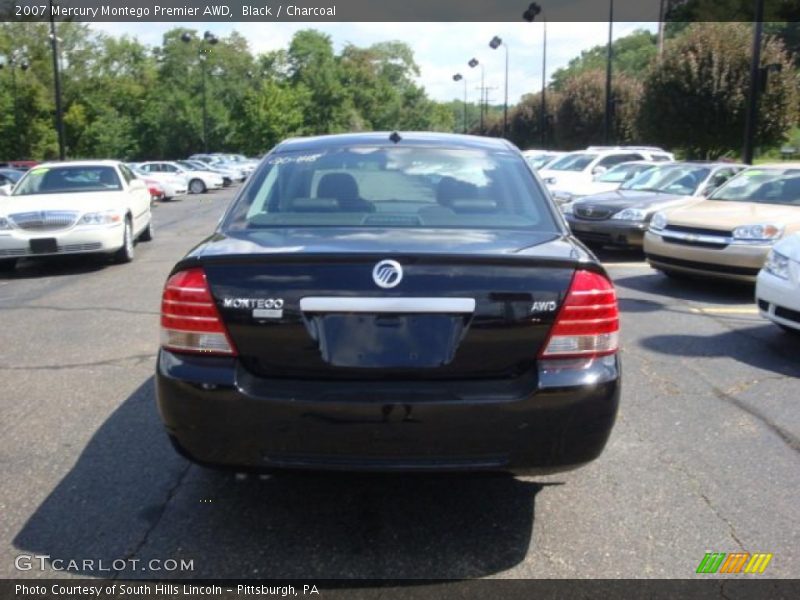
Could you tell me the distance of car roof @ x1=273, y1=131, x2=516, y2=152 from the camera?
431cm

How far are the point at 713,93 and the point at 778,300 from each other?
2389cm

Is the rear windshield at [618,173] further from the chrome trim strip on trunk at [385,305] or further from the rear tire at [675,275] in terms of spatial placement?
the chrome trim strip on trunk at [385,305]

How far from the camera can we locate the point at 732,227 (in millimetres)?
8672

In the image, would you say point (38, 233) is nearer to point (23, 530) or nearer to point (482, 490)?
point (23, 530)

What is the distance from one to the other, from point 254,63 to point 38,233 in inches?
3415

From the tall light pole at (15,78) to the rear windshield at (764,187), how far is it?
5469 cm

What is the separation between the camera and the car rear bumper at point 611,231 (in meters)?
11.4

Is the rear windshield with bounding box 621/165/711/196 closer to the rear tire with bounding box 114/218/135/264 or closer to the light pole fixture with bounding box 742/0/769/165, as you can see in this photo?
the light pole fixture with bounding box 742/0/769/165

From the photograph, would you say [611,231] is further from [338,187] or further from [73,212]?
[338,187]

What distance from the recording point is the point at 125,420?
15.2 ft

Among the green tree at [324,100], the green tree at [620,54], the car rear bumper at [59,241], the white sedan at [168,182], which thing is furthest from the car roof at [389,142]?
the green tree at [620,54]

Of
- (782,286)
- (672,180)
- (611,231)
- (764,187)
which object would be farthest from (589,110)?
(782,286)

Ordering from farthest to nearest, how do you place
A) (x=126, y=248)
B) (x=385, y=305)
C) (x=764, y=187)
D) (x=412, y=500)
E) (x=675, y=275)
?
(x=126, y=248)
(x=675, y=275)
(x=764, y=187)
(x=412, y=500)
(x=385, y=305)

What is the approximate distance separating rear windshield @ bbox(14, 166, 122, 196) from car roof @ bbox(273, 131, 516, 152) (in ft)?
26.9
